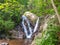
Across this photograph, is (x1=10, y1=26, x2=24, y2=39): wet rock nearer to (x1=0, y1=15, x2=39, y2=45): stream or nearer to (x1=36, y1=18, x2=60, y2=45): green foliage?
(x1=0, y1=15, x2=39, y2=45): stream

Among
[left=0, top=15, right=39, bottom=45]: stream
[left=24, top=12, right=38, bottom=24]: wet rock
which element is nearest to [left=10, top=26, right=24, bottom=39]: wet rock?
[left=0, top=15, right=39, bottom=45]: stream

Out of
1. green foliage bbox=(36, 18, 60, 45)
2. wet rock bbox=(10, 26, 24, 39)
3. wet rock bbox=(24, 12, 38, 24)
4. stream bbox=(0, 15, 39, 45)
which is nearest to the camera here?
green foliage bbox=(36, 18, 60, 45)

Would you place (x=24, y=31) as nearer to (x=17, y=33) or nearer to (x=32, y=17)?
(x=17, y=33)

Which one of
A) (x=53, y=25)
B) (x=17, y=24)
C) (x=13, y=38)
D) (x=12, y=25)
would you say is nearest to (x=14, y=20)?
(x=17, y=24)

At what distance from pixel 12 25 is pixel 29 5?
4.03 meters

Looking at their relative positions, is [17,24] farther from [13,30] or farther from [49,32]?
[49,32]

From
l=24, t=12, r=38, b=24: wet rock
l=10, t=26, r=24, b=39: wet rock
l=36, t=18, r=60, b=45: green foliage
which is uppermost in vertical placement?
l=36, t=18, r=60, b=45: green foliage

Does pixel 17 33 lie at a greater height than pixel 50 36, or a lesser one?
lesser

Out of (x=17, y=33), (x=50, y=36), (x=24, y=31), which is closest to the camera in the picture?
(x=50, y=36)

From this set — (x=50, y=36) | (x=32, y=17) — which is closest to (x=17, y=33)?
(x=32, y=17)

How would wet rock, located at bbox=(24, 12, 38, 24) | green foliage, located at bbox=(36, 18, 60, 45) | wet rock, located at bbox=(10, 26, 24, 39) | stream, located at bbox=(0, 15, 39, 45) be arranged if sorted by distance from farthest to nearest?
wet rock, located at bbox=(24, 12, 38, 24) → wet rock, located at bbox=(10, 26, 24, 39) → stream, located at bbox=(0, 15, 39, 45) → green foliage, located at bbox=(36, 18, 60, 45)

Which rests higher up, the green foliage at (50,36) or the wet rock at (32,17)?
the green foliage at (50,36)

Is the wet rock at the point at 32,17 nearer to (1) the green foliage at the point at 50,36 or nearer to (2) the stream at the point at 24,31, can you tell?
(2) the stream at the point at 24,31

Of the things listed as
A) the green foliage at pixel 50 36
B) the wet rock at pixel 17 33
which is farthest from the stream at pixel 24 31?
the green foliage at pixel 50 36
